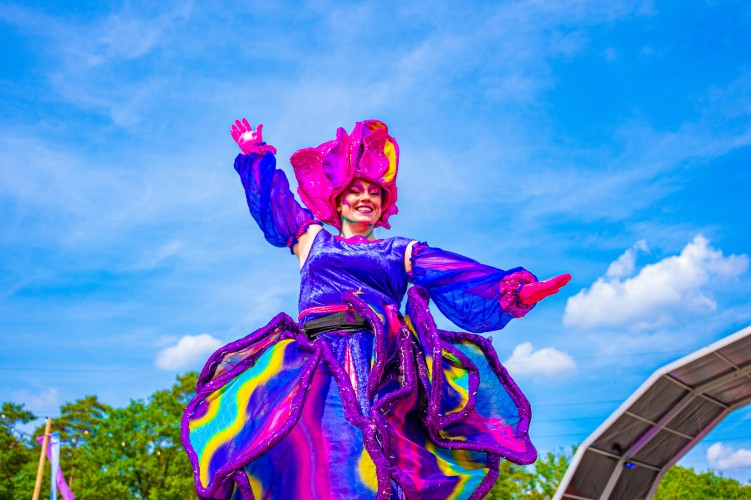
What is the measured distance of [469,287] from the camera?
3797mm

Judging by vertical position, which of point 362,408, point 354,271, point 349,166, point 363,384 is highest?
point 349,166

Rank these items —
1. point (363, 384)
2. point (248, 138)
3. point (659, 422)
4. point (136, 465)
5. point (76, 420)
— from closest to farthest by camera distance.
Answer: point (363, 384)
point (248, 138)
point (659, 422)
point (136, 465)
point (76, 420)

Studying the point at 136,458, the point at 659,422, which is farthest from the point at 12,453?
the point at 659,422

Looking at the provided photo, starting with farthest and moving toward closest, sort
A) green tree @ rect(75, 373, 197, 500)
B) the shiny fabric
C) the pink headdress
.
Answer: green tree @ rect(75, 373, 197, 500) < the pink headdress < the shiny fabric

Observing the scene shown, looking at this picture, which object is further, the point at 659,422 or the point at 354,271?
the point at 659,422

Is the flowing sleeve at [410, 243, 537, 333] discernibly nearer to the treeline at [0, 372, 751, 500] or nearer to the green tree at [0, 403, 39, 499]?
the treeline at [0, 372, 751, 500]

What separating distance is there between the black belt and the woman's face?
80cm

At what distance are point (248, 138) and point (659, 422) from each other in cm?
960

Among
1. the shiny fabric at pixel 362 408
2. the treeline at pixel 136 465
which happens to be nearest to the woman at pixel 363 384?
the shiny fabric at pixel 362 408

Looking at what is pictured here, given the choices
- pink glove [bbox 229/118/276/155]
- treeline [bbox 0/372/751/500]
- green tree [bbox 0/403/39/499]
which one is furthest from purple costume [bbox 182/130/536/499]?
green tree [bbox 0/403/39/499]

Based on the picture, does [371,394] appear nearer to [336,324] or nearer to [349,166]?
[336,324]

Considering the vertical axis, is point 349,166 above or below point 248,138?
below

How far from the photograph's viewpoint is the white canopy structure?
1067cm

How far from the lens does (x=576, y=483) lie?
12164mm
